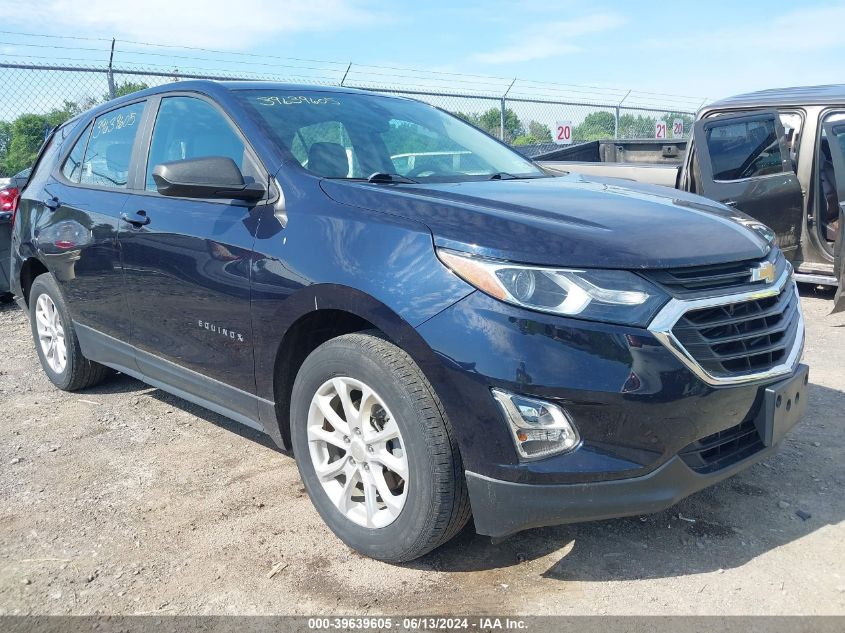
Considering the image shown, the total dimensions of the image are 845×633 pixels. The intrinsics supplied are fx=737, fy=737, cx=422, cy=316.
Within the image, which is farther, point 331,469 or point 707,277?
point 331,469

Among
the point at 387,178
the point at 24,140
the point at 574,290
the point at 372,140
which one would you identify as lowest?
the point at 574,290

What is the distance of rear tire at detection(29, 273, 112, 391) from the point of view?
4.45 m

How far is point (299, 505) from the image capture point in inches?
124

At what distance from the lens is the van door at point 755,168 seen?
20.0ft

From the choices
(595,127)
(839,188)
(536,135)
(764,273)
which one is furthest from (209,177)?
(595,127)

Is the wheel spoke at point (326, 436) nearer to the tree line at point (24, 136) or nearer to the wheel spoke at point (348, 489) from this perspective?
the wheel spoke at point (348, 489)

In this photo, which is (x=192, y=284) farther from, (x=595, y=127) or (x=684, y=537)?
(x=595, y=127)

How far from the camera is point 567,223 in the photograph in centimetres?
244

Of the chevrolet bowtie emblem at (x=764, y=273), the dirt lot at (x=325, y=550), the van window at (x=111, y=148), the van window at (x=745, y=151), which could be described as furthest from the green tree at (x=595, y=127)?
the chevrolet bowtie emblem at (x=764, y=273)

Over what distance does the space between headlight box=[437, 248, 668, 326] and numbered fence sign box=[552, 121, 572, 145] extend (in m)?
13.6

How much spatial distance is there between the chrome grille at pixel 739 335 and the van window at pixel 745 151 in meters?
3.86

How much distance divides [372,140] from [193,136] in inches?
34.1

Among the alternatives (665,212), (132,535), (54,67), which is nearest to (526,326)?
(665,212)

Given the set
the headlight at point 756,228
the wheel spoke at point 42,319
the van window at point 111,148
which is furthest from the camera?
the wheel spoke at point 42,319
